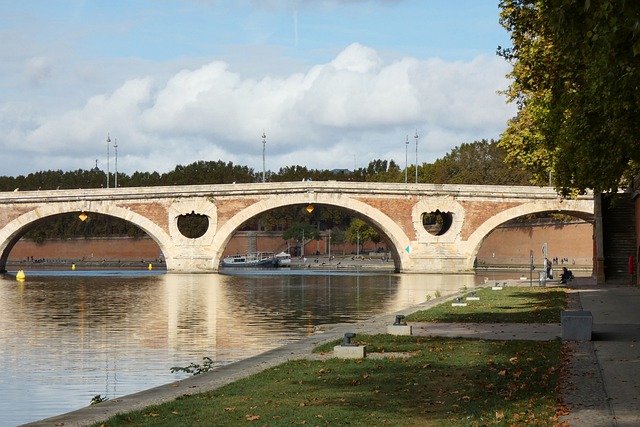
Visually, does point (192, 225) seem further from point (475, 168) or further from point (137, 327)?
point (137, 327)

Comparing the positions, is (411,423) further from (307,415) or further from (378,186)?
(378,186)

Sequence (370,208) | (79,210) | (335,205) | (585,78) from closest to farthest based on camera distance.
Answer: (585,78) → (370,208) → (335,205) → (79,210)

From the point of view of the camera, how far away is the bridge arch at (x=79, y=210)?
70.8 metres

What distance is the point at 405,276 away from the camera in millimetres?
64500

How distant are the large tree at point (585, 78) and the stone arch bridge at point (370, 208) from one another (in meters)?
30.8

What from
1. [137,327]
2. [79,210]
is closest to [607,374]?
[137,327]

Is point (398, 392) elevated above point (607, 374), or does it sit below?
below

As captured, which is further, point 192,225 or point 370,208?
point 192,225

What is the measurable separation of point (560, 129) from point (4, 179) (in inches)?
4684

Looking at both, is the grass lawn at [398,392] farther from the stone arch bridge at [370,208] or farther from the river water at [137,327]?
the stone arch bridge at [370,208]

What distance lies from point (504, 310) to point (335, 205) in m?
42.4

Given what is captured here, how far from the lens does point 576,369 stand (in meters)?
14.1

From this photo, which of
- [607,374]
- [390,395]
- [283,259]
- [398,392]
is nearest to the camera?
[390,395]

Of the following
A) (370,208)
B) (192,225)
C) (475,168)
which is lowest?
(370,208)
